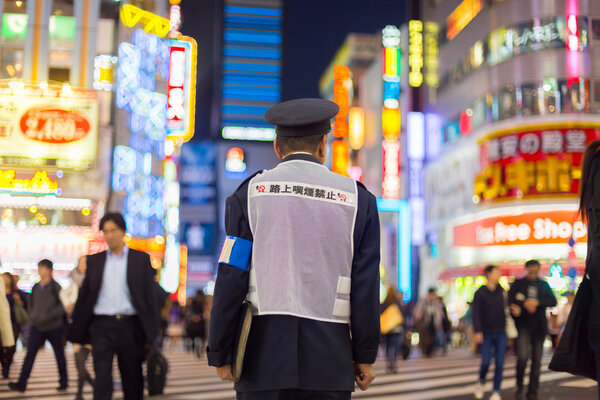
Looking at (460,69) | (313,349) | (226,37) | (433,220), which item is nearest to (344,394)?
(313,349)

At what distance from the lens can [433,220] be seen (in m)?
39.7

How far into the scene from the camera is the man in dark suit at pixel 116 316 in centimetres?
580

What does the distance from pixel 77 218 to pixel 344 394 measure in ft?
75.5

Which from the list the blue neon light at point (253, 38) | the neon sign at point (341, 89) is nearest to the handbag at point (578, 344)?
the neon sign at point (341, 89)

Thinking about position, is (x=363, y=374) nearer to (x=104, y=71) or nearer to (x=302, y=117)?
(x=302, y=117)

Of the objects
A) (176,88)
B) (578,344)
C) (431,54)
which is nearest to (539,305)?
(578,344)

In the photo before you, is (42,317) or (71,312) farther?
(42,317)

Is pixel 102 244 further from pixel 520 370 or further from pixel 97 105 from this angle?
pixel 520 370

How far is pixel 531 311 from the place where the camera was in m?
9.70

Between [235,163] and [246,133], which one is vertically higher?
[246,133]

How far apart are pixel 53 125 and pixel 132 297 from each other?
1107 centimetres

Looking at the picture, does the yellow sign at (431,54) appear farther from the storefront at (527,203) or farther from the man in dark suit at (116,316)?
the man in dark suit at (116,316)

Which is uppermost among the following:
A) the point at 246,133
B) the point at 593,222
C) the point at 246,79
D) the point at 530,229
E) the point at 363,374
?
the point at 246,79

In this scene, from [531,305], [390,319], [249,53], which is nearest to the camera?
[531,305]
